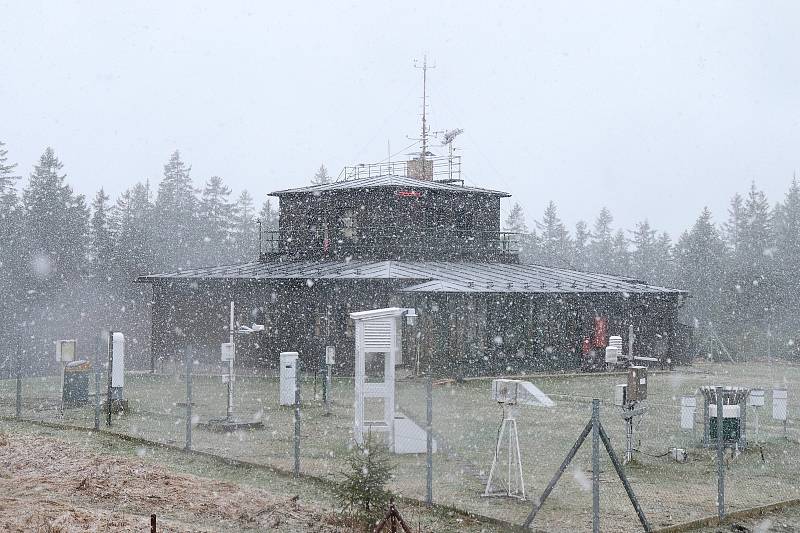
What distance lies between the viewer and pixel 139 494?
11.6 meters

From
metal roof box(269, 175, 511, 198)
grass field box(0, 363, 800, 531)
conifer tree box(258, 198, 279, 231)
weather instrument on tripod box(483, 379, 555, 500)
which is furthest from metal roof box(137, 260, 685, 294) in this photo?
conifer tree box(258, 198, 279, 231)

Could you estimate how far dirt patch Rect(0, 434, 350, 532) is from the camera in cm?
1003

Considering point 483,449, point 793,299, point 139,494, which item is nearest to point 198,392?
point 483,449

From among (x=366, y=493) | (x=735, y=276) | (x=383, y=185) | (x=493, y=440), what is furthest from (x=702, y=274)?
(x=366, y=493)

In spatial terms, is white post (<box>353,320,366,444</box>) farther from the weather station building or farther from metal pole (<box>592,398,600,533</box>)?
the weather station building

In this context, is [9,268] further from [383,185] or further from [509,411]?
[509,411]

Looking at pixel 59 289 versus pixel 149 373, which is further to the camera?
pixel 59 289

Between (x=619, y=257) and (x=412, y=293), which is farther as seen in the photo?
(x=619, y=257)

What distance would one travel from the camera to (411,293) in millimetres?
30844

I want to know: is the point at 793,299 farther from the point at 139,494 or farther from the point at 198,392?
the point at 139,494

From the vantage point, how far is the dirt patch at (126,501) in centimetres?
1003

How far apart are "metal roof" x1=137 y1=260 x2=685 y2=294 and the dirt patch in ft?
58.1

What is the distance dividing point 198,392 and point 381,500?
16794mm

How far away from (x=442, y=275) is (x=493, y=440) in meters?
16.3
